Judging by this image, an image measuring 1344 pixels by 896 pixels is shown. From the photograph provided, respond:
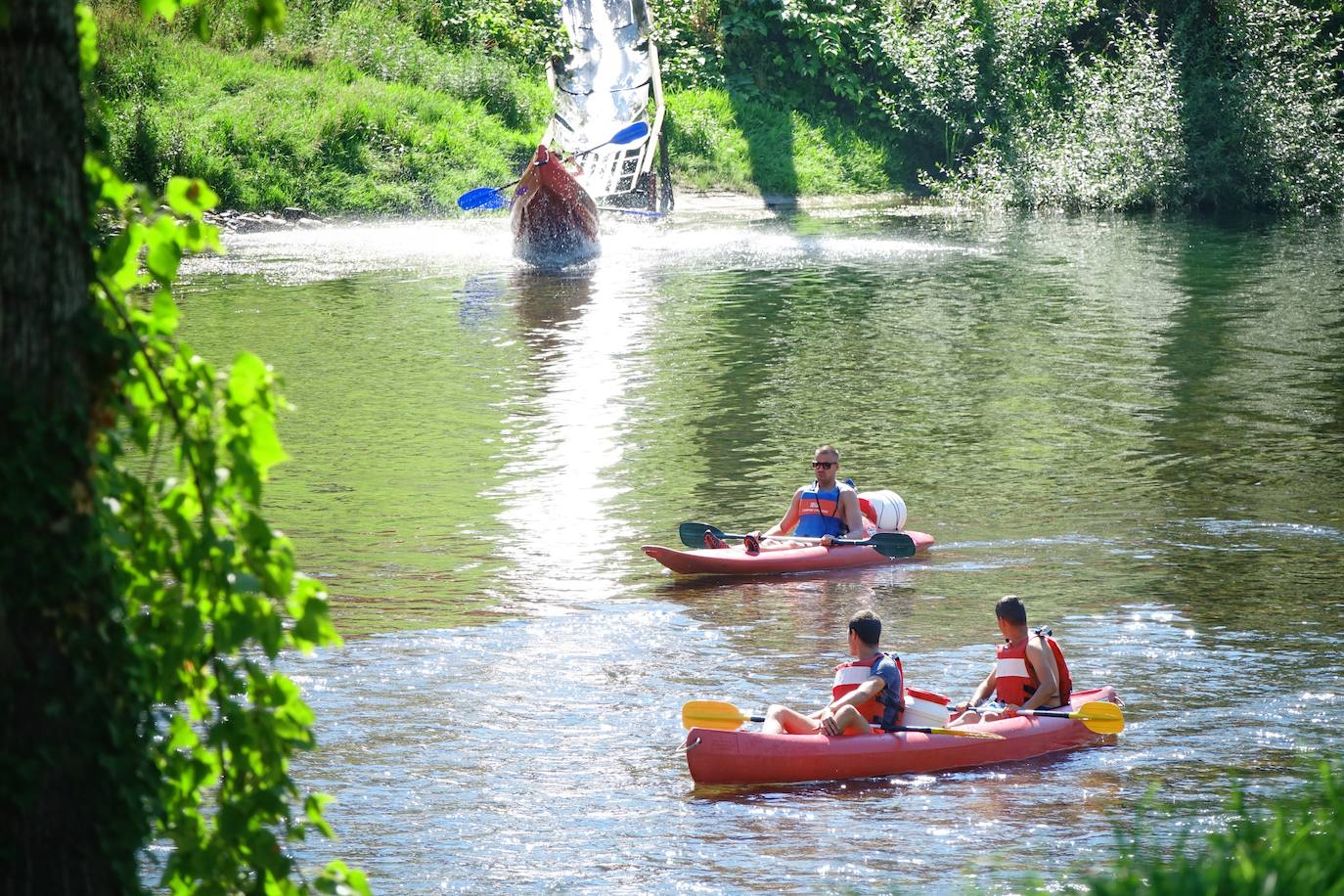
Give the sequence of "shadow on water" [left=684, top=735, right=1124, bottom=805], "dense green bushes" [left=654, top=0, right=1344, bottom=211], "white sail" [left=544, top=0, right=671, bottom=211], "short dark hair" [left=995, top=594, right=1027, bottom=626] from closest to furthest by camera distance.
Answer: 1. "shadow on water" [left=684, top=735, right=1124, bottom=805]
2. "short dark hair" [left=995, top=594, right=1027, bottom=626]
3. "dense green bushes" [left=654, top=0, right=1344, bottom=211]
4. "white sail" [left=544, top=0, right=671, bottom=211]

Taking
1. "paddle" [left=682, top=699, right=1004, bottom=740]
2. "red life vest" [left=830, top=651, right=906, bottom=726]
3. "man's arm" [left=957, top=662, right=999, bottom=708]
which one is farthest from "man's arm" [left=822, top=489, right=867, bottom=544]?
"paddle" [left=682, top=699, right=1004, bottom=740]

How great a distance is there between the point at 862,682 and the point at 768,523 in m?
3.79

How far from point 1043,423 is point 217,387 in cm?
1209

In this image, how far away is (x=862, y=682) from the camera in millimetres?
8078

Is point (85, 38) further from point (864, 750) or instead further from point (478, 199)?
point (478, 199)

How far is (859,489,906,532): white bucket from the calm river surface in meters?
0.36

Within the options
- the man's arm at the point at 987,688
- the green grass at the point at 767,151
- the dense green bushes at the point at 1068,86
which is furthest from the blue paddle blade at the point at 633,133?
the man's arm at the point at 987,688

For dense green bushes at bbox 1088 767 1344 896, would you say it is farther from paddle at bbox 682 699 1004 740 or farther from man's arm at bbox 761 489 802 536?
man's arm at bbox 761 489 802 536

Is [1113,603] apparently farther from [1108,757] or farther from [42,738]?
[42,738]

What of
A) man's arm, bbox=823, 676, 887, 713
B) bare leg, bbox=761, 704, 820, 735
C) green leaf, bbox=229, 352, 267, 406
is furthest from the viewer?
man's arm, bbox=823, 676, 887, 713

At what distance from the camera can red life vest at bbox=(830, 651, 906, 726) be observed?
26.3ft

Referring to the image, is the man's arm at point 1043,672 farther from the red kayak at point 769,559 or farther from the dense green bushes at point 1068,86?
the dense green bushes at point 1068,86

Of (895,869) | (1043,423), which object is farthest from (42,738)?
(1043,423)

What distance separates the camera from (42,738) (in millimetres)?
3086
